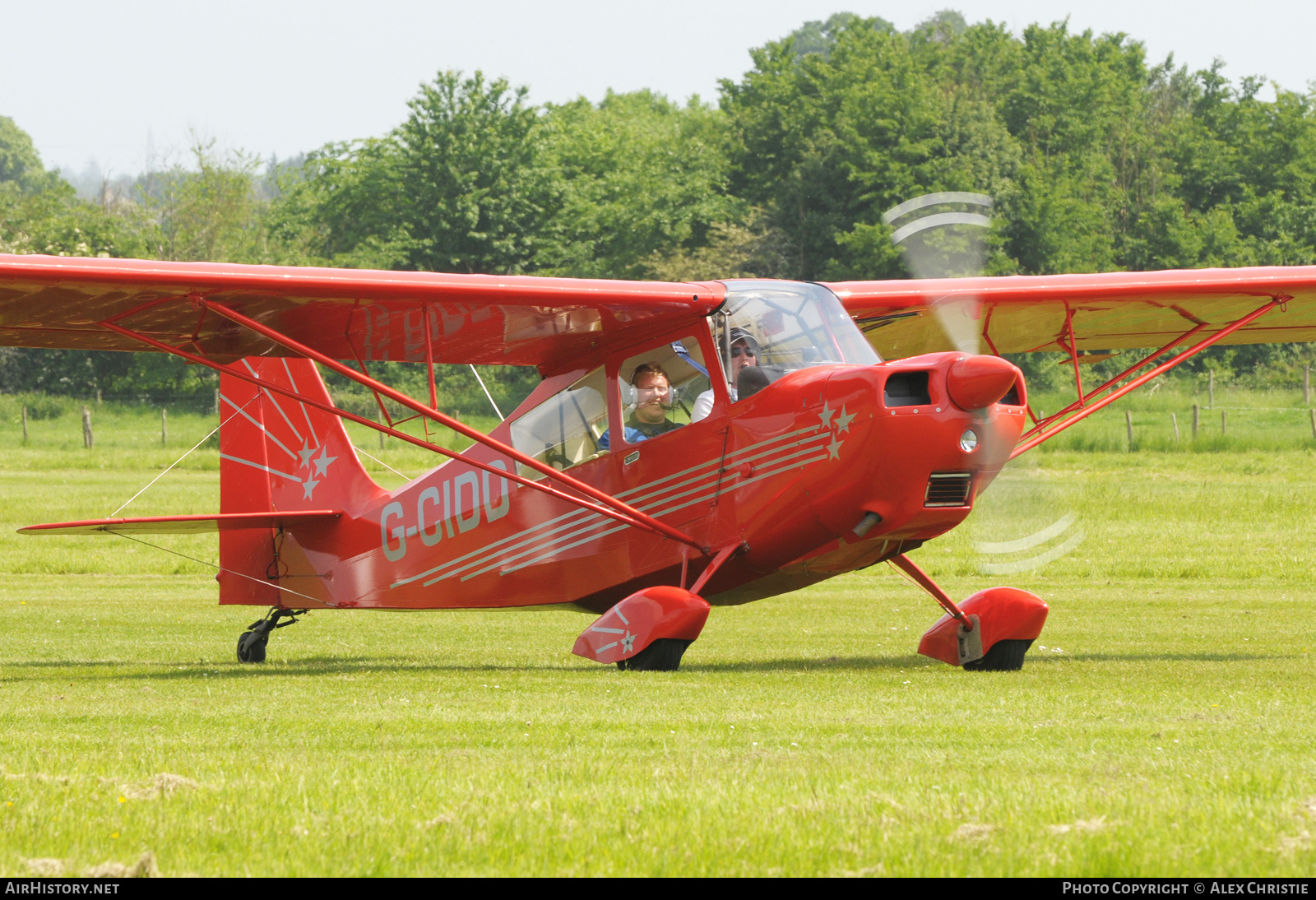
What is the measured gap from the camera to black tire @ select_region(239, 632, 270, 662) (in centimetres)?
1280

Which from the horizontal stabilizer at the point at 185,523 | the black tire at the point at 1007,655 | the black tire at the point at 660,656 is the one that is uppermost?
the horizontal stabilizer at the point at 185,523

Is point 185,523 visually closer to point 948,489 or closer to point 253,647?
point 253,647

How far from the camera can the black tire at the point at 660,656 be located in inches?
389

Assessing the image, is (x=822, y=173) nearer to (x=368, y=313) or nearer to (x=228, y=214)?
(x=228, y=214)

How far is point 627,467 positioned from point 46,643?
6.55m

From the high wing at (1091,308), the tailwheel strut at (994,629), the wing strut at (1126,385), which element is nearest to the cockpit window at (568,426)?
the high wing at (1091,308)

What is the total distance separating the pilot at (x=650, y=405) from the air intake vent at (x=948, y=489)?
2.29 m

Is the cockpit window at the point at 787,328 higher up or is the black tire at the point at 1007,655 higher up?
the cockpit window at the point at 787,328

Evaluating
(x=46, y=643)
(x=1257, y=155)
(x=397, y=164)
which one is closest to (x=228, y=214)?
(x=397, y=164)

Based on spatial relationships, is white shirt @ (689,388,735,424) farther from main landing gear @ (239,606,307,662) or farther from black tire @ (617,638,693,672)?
main landing gear @ (239,606,307,662)

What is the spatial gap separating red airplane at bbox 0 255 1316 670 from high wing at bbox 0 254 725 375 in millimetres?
27

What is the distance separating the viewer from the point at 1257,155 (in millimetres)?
64438

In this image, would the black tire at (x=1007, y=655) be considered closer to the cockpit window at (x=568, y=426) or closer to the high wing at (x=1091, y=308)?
the high wing at (x=1091, y=308)

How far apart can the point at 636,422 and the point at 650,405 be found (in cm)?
20
